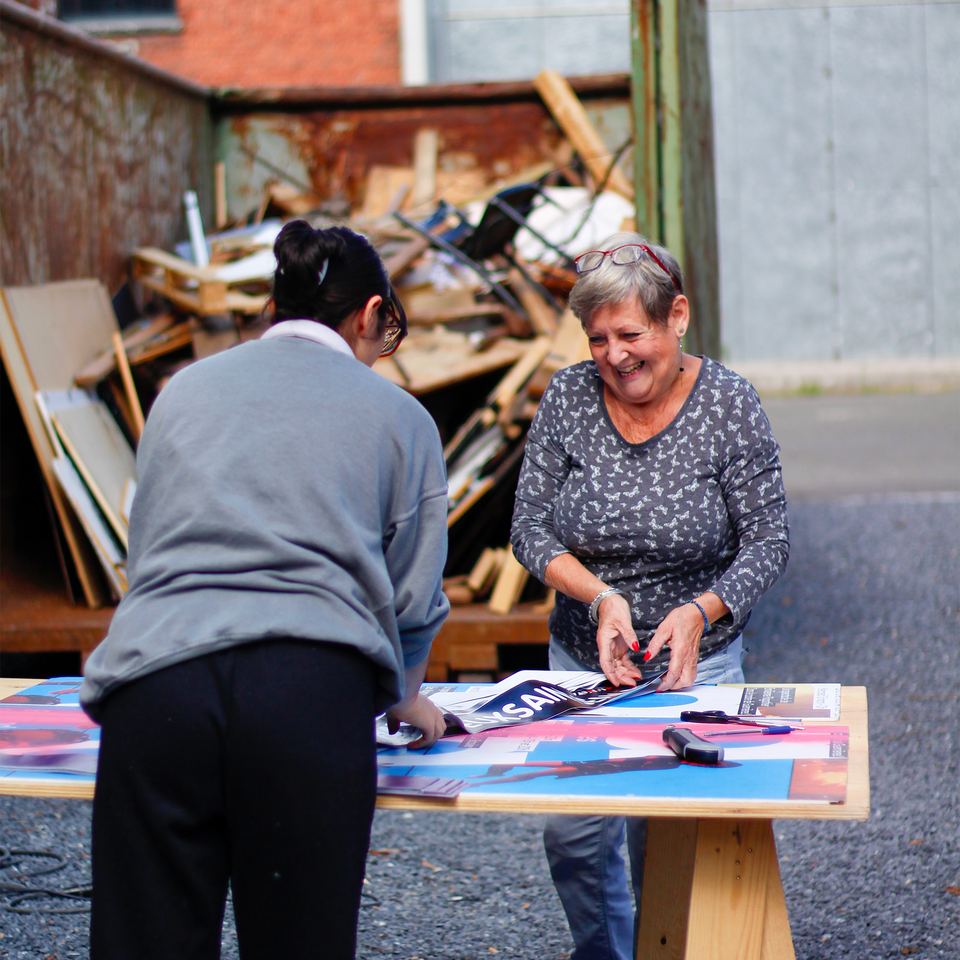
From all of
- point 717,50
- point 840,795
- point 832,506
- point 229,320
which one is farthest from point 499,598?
point 717,50

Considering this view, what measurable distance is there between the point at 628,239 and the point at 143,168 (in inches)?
155

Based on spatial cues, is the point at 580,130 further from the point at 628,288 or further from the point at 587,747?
the point at 587,747

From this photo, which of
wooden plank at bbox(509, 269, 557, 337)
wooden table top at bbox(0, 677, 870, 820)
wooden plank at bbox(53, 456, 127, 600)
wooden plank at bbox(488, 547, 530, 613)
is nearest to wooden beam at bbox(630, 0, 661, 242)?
wooden plank at bbox(509, 269, 557, 337)

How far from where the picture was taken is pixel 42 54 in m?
4.88

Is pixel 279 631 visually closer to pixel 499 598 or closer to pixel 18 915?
pixel 18 915

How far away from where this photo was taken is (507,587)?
452cm

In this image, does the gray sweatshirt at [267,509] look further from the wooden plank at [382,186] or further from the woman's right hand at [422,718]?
the wooden plank at [382,186]

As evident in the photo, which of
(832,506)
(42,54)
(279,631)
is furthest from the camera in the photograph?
(832,506)

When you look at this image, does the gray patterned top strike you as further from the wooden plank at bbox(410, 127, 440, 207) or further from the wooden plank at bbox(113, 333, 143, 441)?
the wooden plank at bbox(410, 127, 440, 207)

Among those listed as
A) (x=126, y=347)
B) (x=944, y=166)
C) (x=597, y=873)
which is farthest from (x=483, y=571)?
(x=944, y=166)

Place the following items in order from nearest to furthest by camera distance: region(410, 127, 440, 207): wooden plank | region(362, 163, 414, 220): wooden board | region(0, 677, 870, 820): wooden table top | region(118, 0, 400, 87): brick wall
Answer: region(0, 677, 870, 820): wooden table top
region(410, 127, 440, 207): wooden plank
region(362, 163, 414, 220): wooden board
region(118, 0, 400, 87): brick wall

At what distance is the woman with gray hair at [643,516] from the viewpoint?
2.51 metres

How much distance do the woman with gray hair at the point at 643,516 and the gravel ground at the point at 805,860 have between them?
72 centimetres

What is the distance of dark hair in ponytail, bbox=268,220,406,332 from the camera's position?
6.00 feet
